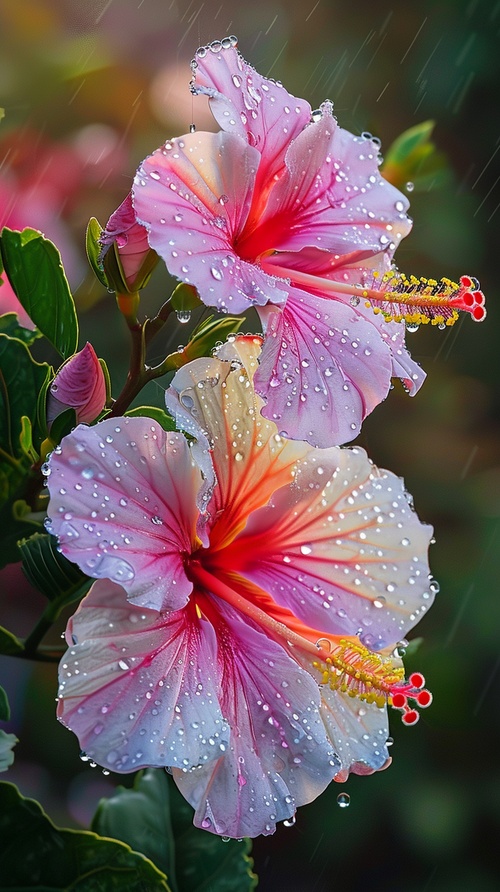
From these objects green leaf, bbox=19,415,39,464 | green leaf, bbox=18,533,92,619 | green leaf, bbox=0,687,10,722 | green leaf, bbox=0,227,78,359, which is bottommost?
green leaf, bbox=0,687,10,722

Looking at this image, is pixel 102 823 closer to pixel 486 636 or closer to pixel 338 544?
pixel 338 544

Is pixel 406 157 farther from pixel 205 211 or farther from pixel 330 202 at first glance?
pixel 205 211

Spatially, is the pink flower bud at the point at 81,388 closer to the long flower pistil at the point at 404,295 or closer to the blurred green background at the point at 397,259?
the long flower pistil at the point at 404,295

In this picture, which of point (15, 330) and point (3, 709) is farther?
point (15, 330)

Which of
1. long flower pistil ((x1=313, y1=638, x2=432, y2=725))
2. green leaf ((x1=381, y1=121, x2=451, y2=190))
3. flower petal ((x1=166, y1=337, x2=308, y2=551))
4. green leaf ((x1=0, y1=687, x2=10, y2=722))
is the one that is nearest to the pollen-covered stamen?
long flower pistil ((x1=313, y1=638, x2=432, y2=725))

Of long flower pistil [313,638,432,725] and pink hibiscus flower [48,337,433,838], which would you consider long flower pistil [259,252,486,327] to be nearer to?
pink hibiscus flower [48,337,433,838]

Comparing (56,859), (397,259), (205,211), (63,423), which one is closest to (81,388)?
(63,423)
